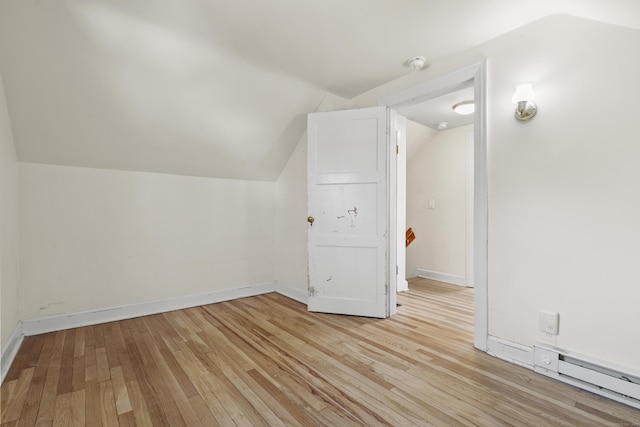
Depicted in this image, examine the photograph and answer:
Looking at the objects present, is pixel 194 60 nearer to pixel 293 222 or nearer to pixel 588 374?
pixel 293 222

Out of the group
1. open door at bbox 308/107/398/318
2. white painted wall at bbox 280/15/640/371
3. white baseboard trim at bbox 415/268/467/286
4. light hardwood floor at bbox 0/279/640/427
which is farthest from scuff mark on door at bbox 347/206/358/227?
white baseboard trim at bbox 415/268/467/286

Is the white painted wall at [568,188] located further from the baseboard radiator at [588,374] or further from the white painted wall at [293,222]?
the white painted wall at [293,222]

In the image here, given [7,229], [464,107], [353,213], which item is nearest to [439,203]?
[464,107]

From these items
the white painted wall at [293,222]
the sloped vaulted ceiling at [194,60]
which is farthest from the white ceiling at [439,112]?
the white painted wall at [293,222]

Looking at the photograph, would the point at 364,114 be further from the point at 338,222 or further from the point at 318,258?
the point at 318,258

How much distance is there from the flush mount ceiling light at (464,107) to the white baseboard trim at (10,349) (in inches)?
173

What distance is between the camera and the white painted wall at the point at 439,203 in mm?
4277

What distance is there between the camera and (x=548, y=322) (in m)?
1.83

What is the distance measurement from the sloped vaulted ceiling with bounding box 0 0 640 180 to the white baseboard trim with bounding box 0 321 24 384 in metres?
1.36

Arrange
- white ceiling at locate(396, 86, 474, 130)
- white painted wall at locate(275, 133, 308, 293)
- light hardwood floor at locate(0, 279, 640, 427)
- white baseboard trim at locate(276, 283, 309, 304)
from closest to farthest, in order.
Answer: light hardwood floor at locate(0, 279, 640, 427)
white ceiling at locate(396, 86, 474, 130)
white baseboard trim at locate(276, 283, 309, 304)
white painted wall at locate(275, 133, 308, 293)

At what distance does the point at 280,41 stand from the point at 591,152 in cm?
212

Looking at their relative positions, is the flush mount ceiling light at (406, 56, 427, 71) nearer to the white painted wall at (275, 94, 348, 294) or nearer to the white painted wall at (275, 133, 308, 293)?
the white painted wall at (275, 94, 348, 294)

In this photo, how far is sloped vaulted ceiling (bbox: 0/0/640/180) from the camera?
70.9 inches

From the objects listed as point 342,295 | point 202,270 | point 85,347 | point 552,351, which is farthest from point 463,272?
point 85,347
